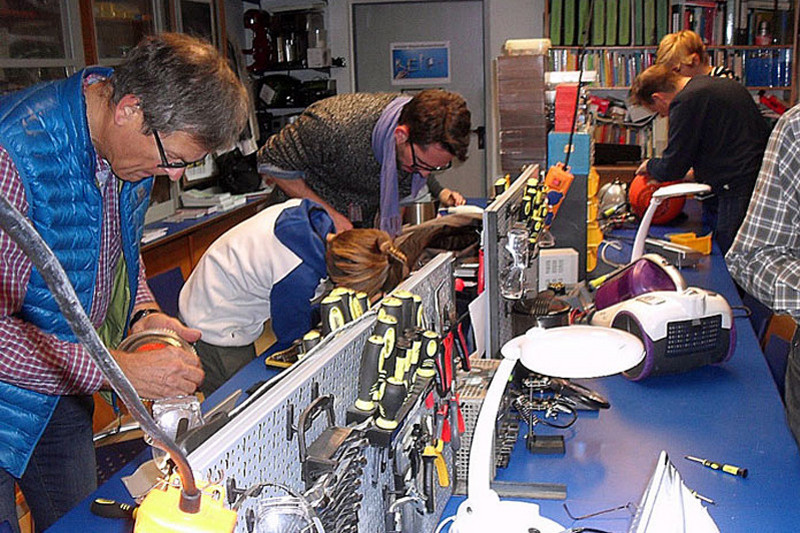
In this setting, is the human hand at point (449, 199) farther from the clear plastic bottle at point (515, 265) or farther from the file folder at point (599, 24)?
the file folder at point (599, 24)

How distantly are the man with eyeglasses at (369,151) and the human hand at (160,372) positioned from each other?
106 cm

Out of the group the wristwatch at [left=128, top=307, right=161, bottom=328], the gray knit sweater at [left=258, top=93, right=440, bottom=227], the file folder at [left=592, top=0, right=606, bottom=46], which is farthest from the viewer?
the file folder at [left=592, top=0, right=606, bottom=46]

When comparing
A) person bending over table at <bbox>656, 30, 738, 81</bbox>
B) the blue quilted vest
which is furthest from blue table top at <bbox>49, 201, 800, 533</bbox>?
person bending over table at <bbox>656, 30, 738, 81</bbox>

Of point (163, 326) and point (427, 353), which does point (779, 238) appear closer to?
point (427, 353)

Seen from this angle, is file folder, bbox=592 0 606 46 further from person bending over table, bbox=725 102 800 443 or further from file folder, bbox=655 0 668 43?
person bending over table, bbox=725 102 800 443

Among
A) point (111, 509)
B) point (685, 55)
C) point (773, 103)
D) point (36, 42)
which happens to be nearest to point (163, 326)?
point (111, 509)

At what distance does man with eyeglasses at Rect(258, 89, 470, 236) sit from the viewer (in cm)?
274

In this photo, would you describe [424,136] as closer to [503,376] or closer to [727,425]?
[727,425]

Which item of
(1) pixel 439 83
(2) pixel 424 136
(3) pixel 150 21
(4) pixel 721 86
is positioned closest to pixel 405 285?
(2) pixel 424 136

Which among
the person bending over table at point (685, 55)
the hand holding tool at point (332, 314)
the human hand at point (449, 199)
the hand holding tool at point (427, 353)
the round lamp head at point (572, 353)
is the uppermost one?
the person bending over table at point (685, 55)

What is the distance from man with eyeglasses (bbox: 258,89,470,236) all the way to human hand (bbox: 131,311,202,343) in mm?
788

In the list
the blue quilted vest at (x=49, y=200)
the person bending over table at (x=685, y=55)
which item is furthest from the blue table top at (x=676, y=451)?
the person bending over table at (x=685, y=55)

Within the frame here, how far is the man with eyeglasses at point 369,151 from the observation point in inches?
108

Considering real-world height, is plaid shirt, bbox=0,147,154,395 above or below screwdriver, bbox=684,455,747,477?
above
